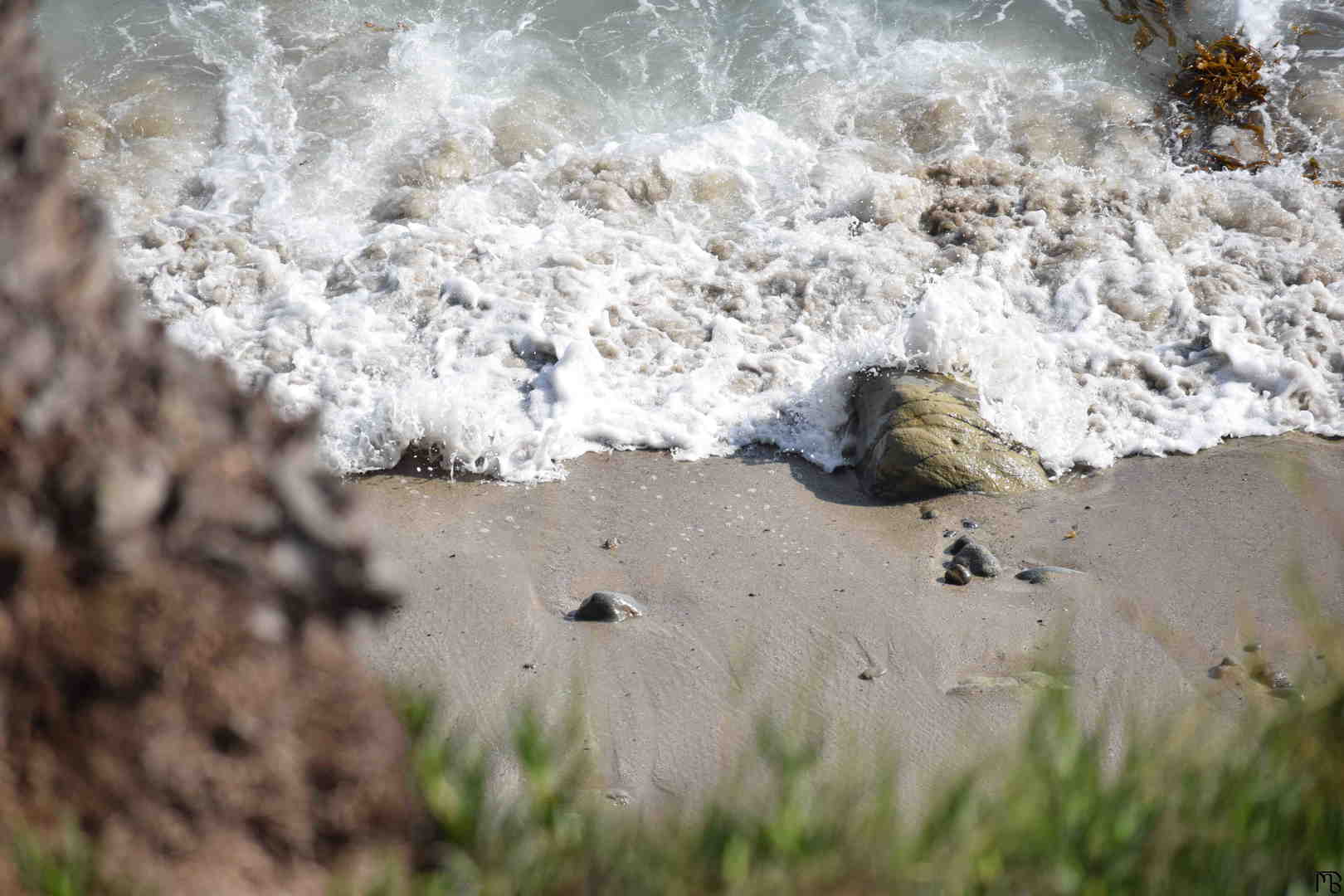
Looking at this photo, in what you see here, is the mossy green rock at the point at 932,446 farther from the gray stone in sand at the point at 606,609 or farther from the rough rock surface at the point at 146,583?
the rough rock surface at the point at 146,583

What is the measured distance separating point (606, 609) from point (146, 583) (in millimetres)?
3405

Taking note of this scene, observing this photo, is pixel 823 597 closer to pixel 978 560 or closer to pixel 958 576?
pixel 958 576

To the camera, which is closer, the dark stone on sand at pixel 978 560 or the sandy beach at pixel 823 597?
the sandy beach at pixel 823 597

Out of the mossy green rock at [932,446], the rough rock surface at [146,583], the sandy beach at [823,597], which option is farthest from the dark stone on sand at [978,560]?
the rough rock surface at [146,583]

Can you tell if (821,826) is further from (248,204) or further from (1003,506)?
(248,204)

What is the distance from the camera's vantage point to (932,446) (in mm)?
5992

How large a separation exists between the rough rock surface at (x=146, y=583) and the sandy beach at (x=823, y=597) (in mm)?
2283

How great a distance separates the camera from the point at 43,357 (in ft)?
4.90

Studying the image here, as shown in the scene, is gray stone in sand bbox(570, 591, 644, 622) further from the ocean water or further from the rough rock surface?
the rough rock surface

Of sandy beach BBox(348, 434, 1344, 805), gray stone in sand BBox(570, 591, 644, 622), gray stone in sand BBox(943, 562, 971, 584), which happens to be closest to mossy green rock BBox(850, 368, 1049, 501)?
sandy beach BBox(348, 434, 1344, 805)

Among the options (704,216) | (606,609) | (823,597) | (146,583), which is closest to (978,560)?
(823,597)

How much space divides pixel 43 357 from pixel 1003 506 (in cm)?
510

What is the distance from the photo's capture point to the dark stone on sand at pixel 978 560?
5.28 metres

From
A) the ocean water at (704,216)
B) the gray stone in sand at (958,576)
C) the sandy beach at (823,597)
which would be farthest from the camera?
the ocean water at (704,216)
